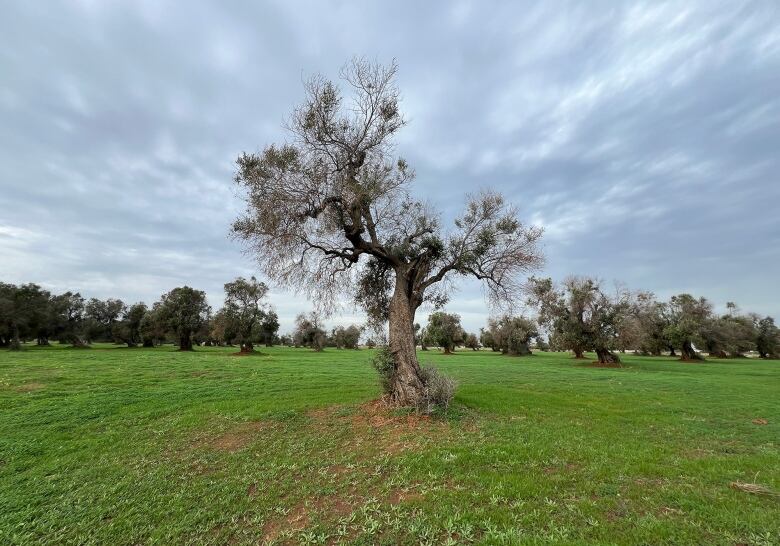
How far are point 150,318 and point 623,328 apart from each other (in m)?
70.9

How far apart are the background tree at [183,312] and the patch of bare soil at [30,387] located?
148 feet

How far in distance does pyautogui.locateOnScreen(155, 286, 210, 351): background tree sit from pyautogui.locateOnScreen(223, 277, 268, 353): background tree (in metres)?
9.60

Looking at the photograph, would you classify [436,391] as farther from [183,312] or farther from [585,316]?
[183,312]

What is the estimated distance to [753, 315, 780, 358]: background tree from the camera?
70938mm

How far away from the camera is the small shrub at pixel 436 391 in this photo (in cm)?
1173

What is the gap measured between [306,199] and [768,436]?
16191 mm

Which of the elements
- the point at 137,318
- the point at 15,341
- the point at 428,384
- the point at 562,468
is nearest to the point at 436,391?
the point at 428,384

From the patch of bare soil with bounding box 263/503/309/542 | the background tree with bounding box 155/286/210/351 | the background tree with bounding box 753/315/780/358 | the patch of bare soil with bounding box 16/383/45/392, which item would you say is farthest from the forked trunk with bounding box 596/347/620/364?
the background tree with bounding box 155/286/210/351

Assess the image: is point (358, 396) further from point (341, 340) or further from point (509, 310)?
point (341, 340)

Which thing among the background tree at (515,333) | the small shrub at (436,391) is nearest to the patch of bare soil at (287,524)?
the small shrub at (436,391)

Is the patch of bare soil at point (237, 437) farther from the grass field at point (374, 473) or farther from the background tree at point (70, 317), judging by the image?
the background tree at point (70, 317)

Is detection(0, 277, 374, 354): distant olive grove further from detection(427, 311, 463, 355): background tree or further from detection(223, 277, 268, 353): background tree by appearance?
detection(427, 311, 463, 355): background tree

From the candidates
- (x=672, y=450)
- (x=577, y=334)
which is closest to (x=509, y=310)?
(x=672, y=450)

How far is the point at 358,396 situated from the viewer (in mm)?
15805
